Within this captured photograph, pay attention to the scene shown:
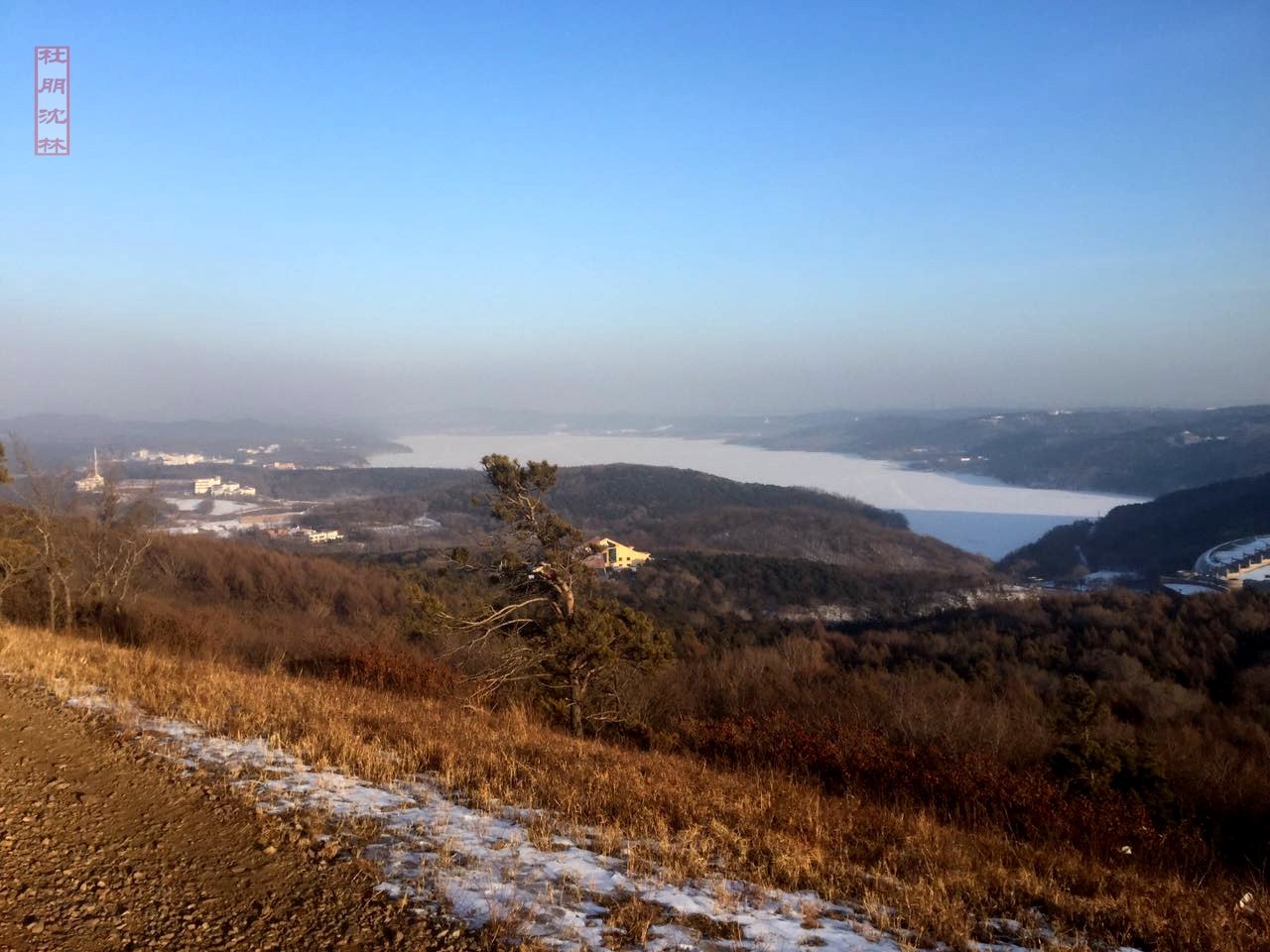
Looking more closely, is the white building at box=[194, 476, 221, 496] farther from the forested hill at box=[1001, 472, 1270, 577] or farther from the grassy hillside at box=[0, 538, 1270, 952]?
the forested hill at box=[1001, 472, 1270, 577]

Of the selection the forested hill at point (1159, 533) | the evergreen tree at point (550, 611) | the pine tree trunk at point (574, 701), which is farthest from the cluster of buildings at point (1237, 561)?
the pine tree trunk at point (574, 701)

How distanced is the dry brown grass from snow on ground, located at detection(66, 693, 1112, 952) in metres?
0.19

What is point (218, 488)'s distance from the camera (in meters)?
77.8

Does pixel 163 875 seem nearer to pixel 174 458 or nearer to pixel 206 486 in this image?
pixel 206 486

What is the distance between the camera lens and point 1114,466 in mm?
103500

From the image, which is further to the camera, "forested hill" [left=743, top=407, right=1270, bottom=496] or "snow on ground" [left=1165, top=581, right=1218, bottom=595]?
"forested hill" [left=743, top=407, right=1270, bottom=496]

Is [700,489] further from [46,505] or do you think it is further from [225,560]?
[46,505]

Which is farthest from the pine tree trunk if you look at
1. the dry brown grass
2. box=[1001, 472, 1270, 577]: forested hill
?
box=[1001, 472, 1270, 577]: forested hill

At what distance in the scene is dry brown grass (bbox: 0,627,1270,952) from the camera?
371 centimetres

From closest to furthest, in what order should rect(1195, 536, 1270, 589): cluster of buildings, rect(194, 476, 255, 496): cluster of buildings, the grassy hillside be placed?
the grassy hillside
rect(1195, 536, 1270, 589): cluster of buildings
rect(194, 476, 255, 496): cluster of buildings

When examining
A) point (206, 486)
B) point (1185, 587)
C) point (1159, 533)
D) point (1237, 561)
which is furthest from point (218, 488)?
point (1159, 533)

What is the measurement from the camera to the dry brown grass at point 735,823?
3.71 m

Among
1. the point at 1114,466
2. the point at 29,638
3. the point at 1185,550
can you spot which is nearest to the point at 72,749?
the point at 29,638

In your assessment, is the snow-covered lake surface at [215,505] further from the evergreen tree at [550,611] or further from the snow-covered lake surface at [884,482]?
the evergreen tree at [550,611]
